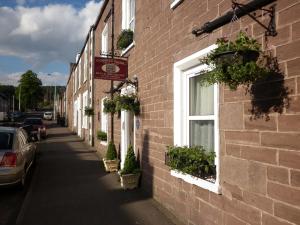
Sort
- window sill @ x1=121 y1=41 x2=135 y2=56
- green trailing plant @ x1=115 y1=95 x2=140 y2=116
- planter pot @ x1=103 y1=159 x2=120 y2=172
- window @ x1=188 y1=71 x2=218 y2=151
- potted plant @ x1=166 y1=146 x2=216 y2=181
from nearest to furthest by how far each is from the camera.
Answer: potted plant @ x1=166 y1=146 x2=216 y2=181, window @ x1=188 y1=71 x2=218 y2=151, green trailing plant @ x1=115 y1=95 x2=140 y2=116, window sill @ x1=121 y1=41 x2=135 y2=56, planter pot @ x1=103 y1=159 x2=120 y2=172

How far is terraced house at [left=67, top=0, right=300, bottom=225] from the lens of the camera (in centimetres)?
399

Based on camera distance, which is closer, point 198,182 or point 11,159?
point 198,182

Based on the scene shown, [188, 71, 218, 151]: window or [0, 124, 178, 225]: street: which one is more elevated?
[188, 71, 218, 151]: window

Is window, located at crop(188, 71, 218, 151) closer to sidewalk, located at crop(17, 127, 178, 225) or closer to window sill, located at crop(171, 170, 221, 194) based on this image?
window sill, located at crop(171, 170, 221, 194)

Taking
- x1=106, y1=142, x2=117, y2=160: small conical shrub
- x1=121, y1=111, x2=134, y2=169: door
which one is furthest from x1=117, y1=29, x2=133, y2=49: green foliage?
x1=106, y1=142, x2=117, y2=160: small conical shrub

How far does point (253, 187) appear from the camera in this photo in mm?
4500

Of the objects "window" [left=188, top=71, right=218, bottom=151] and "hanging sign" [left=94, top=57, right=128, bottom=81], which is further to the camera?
"hanging sign" [left=94, top=57, right=128, bottom=81]

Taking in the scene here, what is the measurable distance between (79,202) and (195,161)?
3321 millimetres

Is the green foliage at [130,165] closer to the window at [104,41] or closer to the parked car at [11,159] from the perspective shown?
the parked car at [11,159]

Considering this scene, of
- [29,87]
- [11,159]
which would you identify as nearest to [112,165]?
[11,159]

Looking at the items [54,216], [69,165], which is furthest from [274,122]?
[69,165]

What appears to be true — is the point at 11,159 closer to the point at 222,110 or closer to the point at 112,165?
the point at 112,165

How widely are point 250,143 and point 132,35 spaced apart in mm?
7172

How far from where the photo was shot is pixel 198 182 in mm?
5969
